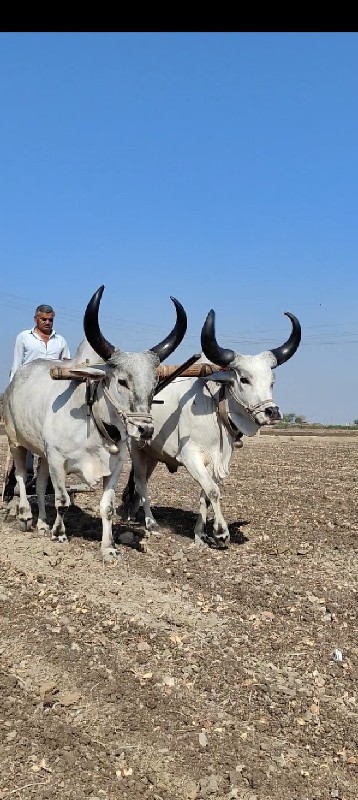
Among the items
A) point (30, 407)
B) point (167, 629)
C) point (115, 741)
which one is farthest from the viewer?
point (30, 407)

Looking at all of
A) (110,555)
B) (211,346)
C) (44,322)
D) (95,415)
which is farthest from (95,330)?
(44,322)

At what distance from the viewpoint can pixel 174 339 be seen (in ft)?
25.9

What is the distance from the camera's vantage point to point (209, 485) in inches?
332

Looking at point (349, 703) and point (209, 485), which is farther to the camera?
point (209, 485)

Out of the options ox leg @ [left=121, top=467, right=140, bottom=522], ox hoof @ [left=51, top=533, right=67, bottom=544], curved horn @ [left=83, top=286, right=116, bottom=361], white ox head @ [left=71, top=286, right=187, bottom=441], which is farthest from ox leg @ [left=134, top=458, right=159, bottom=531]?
curved horn @ [left=83, top=286, right=116, bottom=361]

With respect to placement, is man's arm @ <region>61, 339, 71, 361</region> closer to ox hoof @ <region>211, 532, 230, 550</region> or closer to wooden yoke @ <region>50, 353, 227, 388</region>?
wooden yoke @ <region>50, 353, 227, 388</region>

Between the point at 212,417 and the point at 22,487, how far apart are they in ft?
8.08

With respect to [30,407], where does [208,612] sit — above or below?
below

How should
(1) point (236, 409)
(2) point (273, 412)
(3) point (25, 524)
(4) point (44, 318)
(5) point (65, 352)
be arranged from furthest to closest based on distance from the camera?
(5) point (65, 352)
(4) point (44, 318)
(3) point (25, 524)
(1) point (236, 409)
(2) point (273, 412)

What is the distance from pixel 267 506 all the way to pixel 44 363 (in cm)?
393

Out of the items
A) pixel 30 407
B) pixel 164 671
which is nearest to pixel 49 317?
pixel 30 407

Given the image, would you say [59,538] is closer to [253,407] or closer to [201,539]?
[201,539]

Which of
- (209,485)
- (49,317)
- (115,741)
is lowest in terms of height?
(115,741)

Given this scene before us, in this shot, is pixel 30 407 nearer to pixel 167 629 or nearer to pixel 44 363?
pixel 44 363
